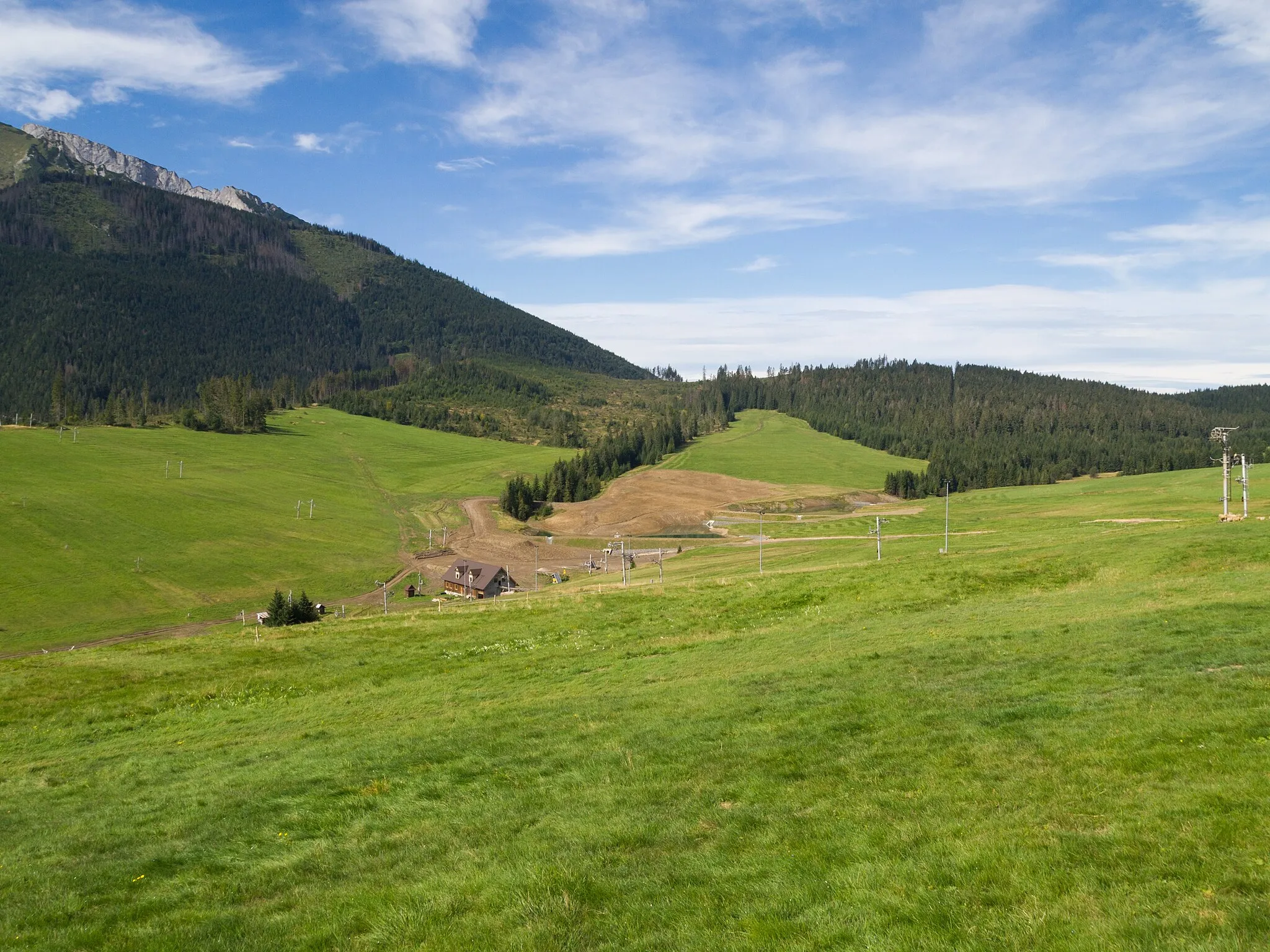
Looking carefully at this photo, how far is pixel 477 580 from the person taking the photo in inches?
4562

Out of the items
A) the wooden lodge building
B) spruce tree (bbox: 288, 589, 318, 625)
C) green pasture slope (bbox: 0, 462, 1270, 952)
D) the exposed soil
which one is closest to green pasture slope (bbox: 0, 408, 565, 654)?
the exposed soil

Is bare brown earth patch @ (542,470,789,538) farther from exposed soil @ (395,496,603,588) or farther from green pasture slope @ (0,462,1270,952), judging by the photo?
green pasture slope @ (0,462,1270,952)

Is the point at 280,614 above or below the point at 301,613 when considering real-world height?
above

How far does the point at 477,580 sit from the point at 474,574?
2.19 meters

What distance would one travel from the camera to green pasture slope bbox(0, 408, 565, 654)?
328ft

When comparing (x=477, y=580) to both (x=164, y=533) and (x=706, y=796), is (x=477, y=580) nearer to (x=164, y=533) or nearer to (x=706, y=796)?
(x=164, y=533)

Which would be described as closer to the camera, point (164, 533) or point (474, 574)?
point (474, 574)

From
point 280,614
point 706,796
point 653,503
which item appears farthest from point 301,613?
point 653,503

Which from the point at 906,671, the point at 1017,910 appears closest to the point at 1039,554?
the point at 906,671

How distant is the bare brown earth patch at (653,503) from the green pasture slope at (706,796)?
12282 cm

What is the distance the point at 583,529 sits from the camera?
162 metres

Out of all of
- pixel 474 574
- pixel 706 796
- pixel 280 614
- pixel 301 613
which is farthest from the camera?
pixel 474 574

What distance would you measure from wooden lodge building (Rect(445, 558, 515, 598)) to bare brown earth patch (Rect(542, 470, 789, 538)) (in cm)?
3741

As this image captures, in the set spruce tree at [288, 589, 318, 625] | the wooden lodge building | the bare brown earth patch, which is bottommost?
the wooden lodge building
